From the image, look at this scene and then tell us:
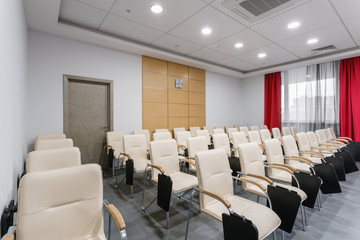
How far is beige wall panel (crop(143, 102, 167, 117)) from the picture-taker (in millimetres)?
5367

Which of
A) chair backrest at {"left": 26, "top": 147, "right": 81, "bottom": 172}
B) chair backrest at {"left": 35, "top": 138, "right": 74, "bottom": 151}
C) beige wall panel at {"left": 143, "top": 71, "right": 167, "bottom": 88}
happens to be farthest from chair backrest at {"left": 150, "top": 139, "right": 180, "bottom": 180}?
beige wall panel at {"left": 143, "top": 71, "right": 167, "bottom": 88}

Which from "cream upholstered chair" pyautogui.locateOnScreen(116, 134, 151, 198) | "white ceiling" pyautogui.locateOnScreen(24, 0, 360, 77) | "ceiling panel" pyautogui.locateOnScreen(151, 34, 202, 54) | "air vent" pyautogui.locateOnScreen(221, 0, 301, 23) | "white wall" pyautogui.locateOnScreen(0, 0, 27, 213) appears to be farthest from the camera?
"ceiling panel" pyautogui.locateOnScreen(151, 34, 202, 54)

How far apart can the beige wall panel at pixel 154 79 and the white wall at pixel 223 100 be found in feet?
7.02

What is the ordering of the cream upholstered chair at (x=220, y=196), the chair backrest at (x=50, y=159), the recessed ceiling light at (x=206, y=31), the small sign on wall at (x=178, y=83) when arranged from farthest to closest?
the small sign on wall at (x=178, y=83)
the recessed ceiling light at (x=206, y=31)
the chair backrest at (x=50, y=159)
the cream upholstered chair at (x=220, y=196)

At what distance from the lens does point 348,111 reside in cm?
589

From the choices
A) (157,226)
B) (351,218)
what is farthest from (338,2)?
(157,226)

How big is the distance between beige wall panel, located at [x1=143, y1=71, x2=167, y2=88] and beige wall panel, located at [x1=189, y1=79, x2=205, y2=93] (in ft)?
3.81

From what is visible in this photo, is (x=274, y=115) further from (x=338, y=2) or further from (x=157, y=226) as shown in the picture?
(x=157, y=226)

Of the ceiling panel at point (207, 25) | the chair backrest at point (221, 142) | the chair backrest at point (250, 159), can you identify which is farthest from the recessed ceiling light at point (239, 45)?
the chair backrest at point (250, 159)

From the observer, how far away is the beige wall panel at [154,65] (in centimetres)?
539

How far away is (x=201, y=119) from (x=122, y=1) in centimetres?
468

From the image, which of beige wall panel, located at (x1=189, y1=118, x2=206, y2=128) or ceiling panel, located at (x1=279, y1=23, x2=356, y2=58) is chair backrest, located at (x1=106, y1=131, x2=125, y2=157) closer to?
beige wall panel, located at (x1=189, y1=118, x2=206, y2=128)

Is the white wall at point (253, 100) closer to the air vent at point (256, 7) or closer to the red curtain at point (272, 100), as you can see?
the red curtain at point (272, 100)

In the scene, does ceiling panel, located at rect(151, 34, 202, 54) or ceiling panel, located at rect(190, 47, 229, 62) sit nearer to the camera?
ceiling panel, located at rect(151, 34, 202, 54)
